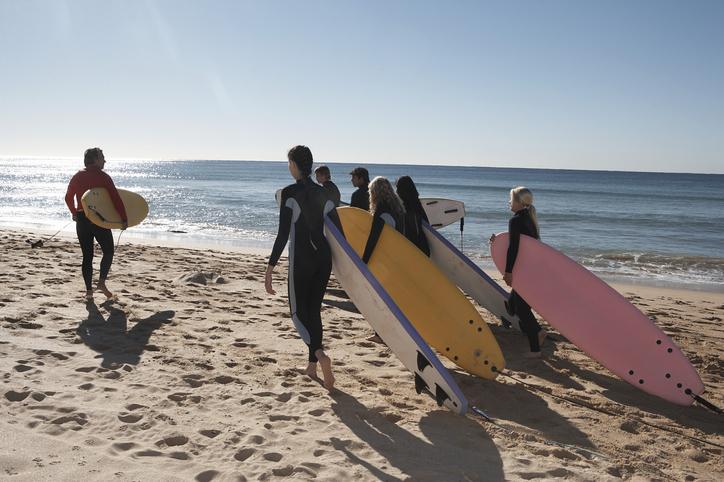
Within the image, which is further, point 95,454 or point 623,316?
point 623,316

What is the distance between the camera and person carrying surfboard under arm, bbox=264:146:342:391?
3.69 metres

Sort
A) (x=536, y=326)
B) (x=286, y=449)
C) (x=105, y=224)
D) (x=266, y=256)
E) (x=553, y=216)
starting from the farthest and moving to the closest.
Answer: (x=553, y=216) → (x=266, y=256) → (x=105, y=224) → (x=536, y=326) → (x=286, y=449)

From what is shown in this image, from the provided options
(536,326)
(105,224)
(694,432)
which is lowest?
(694,432)

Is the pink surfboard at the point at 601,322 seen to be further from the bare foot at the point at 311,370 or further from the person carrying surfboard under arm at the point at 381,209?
the bare foot at the point at 311,370

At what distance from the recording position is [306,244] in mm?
3701

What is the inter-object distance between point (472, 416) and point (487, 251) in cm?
1025

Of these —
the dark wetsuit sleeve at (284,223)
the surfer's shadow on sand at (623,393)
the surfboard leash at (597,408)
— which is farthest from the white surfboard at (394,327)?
the surfer's shadow on sand at (623,393)

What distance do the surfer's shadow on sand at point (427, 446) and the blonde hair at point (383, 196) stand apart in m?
1.79

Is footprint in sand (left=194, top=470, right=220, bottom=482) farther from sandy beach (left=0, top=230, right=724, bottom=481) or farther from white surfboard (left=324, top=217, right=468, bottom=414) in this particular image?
white surfboard (left=324, top=217, right=468, bottom=414)

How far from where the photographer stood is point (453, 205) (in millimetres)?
7281

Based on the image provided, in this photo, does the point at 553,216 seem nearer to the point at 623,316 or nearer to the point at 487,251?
the point at 487,251

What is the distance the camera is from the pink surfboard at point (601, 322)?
399 centimetres

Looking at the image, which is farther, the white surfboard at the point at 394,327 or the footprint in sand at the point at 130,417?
the white surfboard at the point at 394,327

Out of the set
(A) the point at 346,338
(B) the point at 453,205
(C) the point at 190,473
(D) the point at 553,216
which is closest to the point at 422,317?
(A) the point at 346,338
